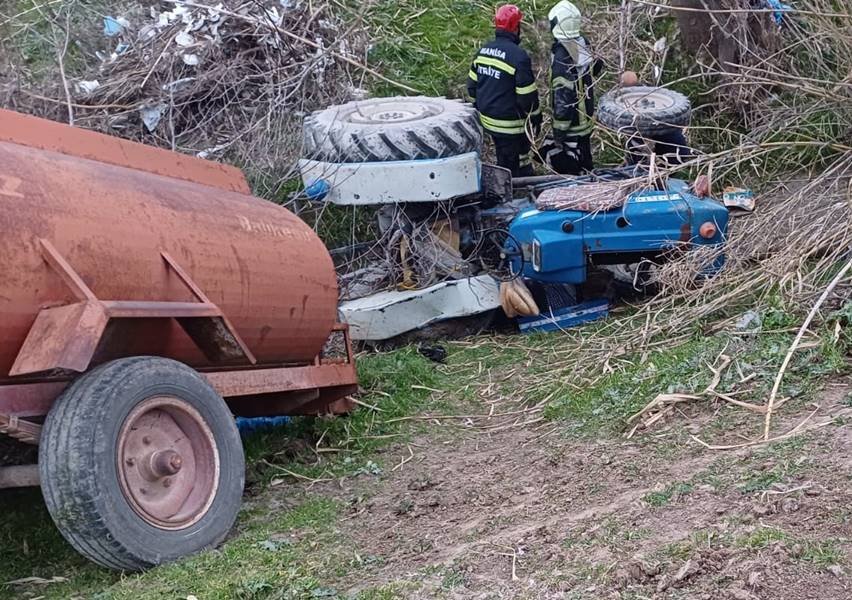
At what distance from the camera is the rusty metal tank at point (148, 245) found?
364cm

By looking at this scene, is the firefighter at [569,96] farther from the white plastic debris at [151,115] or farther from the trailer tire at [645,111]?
the white plastic debris at [151,115]

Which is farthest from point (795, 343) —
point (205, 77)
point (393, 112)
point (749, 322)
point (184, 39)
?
point (184, 39)

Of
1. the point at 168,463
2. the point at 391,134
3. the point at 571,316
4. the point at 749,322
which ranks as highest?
the point at 391,134

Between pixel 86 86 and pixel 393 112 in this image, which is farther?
pixel 86 86

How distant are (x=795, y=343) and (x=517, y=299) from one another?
7.59 ft

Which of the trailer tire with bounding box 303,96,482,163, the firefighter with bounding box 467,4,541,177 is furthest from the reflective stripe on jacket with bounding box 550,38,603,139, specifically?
the trailer tire with bounding box 303,96,482,163

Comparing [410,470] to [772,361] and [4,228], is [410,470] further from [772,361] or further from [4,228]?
[4,228]

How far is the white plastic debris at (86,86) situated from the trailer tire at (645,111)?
4083 millimetres

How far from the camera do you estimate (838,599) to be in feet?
8.85

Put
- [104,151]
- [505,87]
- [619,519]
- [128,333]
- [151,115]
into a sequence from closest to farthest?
[619,519]
[128,333]
[104,151]
[505,87]
[151,115]

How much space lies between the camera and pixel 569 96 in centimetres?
834

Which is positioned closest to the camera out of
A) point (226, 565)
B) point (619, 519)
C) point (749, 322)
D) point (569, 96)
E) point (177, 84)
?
point (619, 519)

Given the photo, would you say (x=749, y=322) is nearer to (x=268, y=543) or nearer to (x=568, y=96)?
(x=268, y=543)

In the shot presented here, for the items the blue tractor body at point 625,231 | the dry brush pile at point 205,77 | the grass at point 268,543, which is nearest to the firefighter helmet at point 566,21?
the dry brush pile at point 205,77
